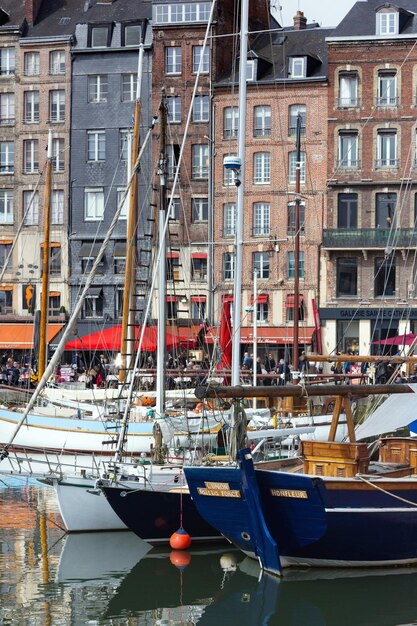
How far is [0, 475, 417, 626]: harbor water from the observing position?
2091 centimetres

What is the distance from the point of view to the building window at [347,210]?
6412cm

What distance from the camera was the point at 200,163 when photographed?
219 ft

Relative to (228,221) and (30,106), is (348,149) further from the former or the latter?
(30,106)

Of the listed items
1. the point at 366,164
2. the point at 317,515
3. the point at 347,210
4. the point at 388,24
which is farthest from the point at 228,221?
the point at 317,515

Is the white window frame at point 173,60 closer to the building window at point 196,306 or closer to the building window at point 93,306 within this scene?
the building window at point 196,306

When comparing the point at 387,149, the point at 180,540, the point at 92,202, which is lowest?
the point at 180,540

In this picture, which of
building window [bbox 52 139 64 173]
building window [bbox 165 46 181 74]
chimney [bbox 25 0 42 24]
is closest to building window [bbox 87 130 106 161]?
building window [bbox 52 139 64 173]

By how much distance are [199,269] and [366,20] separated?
15101mm

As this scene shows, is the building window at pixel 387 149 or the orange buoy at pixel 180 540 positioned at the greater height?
the building window at pixel 387 149

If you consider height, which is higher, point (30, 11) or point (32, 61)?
point (30, 11)

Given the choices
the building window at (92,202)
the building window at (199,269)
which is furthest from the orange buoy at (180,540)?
the building window at (92,202)

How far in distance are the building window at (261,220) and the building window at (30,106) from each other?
529 inches

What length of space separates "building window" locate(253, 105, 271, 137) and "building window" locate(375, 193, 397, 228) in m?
6.72

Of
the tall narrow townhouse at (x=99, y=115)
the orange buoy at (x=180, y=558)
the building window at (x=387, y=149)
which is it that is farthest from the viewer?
the tall narrow townhouse at (x=99, y=115)
